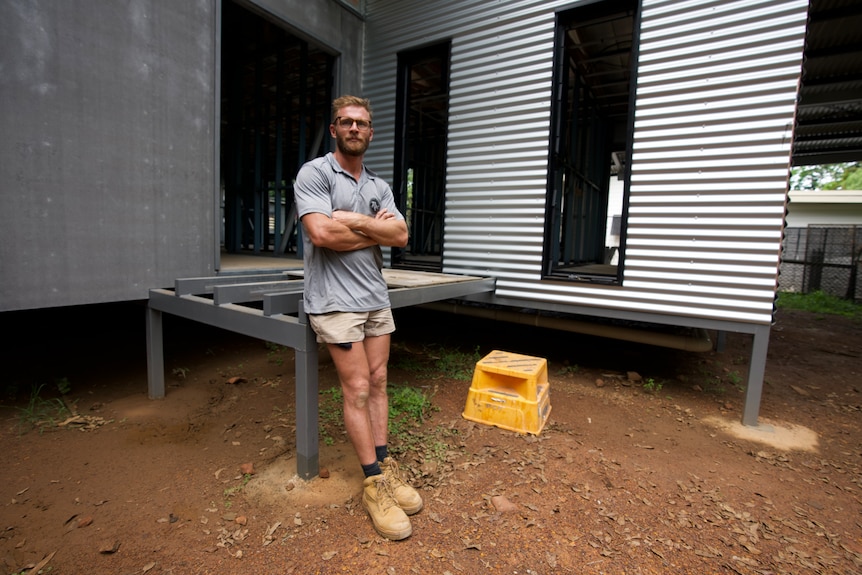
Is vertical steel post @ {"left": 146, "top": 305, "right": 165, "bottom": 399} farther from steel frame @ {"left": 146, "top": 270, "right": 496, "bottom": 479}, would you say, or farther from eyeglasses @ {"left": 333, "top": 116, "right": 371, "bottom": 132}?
eyeglasses @ {"left": 333, "top": 116, "right": 371, "bottom": 132}

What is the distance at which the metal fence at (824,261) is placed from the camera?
1096 cm

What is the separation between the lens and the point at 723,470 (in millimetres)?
2830

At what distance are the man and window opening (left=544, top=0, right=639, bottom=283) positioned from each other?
256cm

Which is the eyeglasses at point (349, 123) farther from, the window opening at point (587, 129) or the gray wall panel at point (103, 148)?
the window opening at point (587, 129)

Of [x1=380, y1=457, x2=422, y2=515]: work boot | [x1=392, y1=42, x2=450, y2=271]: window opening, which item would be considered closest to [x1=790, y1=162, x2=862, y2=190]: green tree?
[x1=392, y1=42, x2=450, y2=271]: window opening

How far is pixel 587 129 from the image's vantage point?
24.9 ft

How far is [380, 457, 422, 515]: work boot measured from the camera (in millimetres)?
2229

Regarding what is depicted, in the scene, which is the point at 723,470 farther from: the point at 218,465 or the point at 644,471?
the point at 218,465

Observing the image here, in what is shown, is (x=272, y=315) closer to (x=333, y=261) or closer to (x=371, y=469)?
(x=333, y=261)

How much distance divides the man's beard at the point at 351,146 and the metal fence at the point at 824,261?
40.3 ft

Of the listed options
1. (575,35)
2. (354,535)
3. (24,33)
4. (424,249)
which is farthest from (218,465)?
(424,249)

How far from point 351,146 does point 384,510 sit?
184cm

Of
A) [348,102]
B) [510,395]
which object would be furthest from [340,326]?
[510,395]

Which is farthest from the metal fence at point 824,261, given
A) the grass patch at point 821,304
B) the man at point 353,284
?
the man at point 353,284
